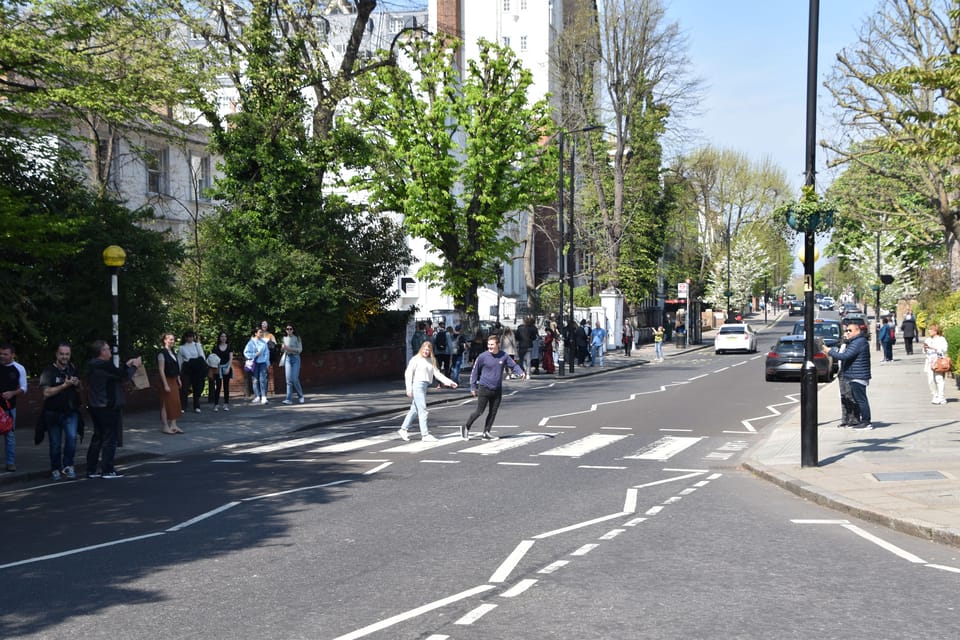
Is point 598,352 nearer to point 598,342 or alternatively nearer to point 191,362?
point 598,342

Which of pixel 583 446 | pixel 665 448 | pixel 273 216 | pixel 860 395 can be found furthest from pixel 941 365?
pixel 273 216

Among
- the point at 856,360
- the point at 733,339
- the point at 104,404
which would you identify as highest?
the point at 856,360

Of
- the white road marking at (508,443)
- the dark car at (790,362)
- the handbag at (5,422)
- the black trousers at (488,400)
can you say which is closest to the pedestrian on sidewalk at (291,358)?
the white road marking at (508,443)

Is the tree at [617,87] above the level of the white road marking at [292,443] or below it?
above

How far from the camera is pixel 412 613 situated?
22.0 ft

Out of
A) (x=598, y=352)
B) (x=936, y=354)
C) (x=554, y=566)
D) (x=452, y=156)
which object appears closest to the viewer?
(x=554, y=566)

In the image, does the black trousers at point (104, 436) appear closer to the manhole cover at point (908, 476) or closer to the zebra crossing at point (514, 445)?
the zebra crossing at point (514, 445)

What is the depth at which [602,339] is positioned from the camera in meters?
41.8

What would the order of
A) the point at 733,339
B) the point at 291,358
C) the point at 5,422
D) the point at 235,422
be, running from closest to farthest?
the point at 5,422
the point at 235,422
the point at 291,358
the point at 733,339

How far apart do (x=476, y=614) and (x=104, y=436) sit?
8.71 m

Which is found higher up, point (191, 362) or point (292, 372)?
point (191, 362)

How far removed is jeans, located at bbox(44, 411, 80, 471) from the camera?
13.6 m

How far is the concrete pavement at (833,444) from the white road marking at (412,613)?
4637 millimetres

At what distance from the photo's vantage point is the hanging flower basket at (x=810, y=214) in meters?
13.5
